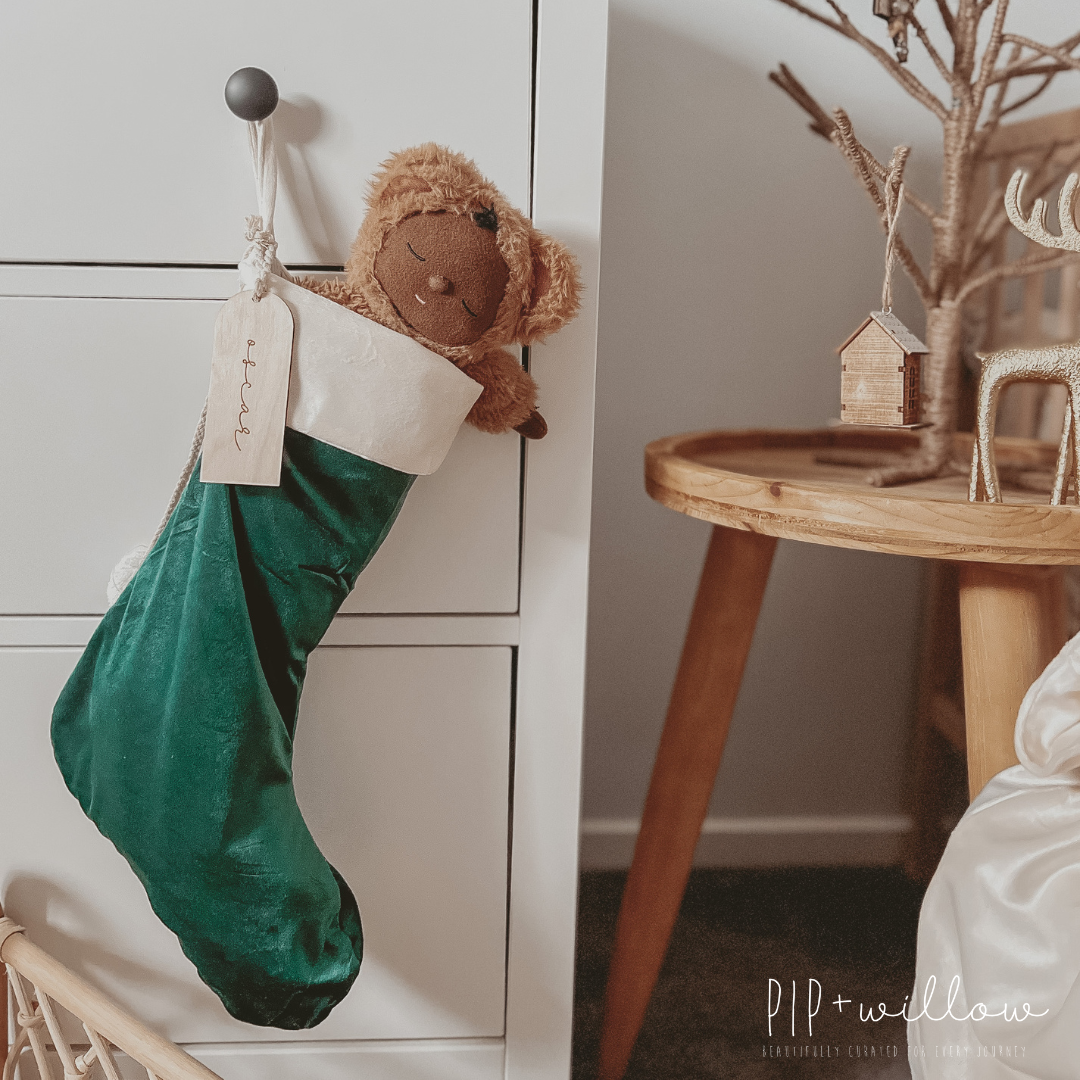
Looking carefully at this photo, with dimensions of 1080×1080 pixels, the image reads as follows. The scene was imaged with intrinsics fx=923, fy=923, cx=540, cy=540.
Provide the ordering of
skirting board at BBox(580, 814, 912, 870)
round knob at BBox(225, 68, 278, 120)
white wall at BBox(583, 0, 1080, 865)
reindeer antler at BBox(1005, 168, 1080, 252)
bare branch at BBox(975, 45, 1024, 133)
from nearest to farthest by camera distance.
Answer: round knob at BBox(225, 68, 278, 120) → reindeer antler at BBox(1005, 168, 1080, 252) → bare branch at BBox(975, 45, 1024, 133) → white wall at BBox(583, 0, 1080, 865) → skirting board at BBox(580, 814, 912, 870)

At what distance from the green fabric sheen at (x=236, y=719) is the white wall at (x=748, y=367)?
567 millimetres

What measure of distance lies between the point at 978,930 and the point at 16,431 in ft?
2.26

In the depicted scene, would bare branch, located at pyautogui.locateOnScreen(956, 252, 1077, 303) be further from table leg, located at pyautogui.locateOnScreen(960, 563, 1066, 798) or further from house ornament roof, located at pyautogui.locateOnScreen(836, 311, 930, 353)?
table leg, located at pyautogui.locateOnScreen(960, 563, 1066, 798)

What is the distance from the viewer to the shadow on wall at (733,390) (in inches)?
40.3

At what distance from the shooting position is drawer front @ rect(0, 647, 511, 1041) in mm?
638

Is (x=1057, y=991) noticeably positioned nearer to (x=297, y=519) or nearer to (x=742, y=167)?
(x=297, y=519)

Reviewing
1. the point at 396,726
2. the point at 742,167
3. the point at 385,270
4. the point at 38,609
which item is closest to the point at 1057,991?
the point at 396,726

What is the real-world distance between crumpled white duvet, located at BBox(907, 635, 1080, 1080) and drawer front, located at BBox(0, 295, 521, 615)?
0.34 m

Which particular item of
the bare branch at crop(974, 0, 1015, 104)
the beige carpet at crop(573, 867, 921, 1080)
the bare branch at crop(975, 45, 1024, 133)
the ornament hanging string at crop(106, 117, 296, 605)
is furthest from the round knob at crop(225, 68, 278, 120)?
the beige carpet at crop(573, 867, 921, 1080)

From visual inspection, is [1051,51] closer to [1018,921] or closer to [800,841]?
[1018,921]

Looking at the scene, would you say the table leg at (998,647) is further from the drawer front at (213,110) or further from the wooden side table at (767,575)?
the drawer front at (213,110)

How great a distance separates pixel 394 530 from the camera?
0.62 meters

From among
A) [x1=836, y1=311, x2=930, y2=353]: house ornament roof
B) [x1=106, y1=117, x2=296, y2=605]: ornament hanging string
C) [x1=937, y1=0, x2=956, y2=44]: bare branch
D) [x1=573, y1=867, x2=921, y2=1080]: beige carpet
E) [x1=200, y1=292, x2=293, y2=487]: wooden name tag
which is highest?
[x1=937, y1=0, x2=956, y2=44]: bare branch

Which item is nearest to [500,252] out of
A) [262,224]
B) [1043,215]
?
[262,224]
